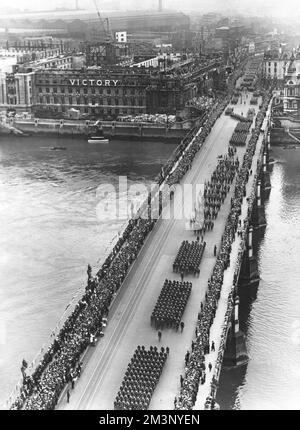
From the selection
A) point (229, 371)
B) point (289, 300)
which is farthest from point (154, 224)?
point (229, 371)

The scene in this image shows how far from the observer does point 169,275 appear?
99.3ft

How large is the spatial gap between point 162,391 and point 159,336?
3.45m

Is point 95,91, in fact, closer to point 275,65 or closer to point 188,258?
point 275,65

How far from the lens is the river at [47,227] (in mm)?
28928

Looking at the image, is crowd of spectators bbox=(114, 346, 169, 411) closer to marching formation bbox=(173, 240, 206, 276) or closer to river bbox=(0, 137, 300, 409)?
river bbox=(0, 137, 300, 409)

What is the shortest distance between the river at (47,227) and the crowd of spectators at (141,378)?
5.07m

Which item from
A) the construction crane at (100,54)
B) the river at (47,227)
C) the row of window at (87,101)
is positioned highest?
the construction crane at (100,54)

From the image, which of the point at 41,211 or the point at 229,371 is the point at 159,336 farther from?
the point at 41,211

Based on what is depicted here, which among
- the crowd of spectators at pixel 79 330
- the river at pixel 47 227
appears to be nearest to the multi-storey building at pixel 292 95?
the river at pixel 47 227

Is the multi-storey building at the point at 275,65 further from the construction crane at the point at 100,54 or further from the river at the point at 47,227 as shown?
the river at the point at 47,227

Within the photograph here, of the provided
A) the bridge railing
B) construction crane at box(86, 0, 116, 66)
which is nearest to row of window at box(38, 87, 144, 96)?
construction crane at box(86, 0, 116, 66)

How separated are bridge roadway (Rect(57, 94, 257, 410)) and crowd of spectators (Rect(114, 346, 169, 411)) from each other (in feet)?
1.00

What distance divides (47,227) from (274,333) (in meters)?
17.0

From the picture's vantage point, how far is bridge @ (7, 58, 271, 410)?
21.1 meters
